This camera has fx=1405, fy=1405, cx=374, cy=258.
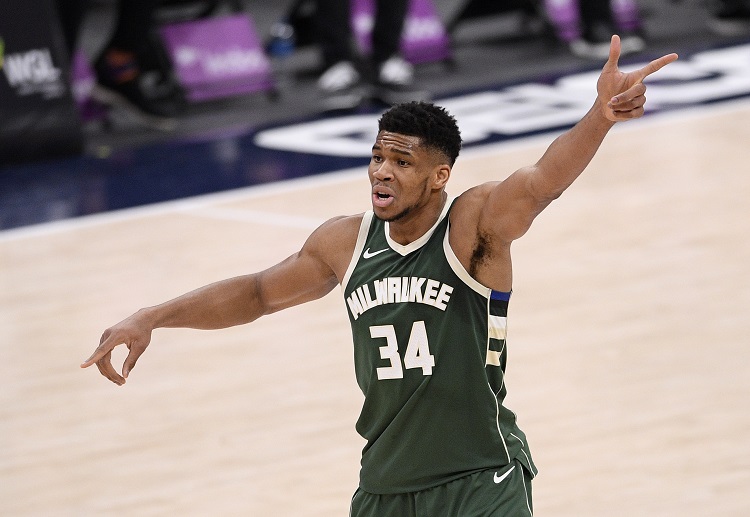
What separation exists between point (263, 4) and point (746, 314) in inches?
400

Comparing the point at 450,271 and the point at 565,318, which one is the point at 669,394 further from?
the point at 450,271

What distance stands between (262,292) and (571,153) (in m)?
1.04

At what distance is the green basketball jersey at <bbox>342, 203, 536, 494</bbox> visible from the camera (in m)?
3.30

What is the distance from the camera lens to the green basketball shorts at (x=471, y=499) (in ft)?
10.8

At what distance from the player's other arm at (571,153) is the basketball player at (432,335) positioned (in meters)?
0.01

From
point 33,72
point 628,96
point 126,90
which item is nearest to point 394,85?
point 126,90

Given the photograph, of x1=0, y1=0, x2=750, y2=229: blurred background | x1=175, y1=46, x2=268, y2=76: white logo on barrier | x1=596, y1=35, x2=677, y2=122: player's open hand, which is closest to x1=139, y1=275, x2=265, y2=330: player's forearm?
x1=596, y1=35, x2=677, y2=122: player's open hand

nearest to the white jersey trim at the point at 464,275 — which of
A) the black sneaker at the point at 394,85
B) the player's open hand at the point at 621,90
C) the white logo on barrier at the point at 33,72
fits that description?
the player's open hand at the point at 621,90

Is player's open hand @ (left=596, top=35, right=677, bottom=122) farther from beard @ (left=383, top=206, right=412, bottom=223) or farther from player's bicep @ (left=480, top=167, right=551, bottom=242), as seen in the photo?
beard @ (left=383, top=206, right=412, bottom=223)

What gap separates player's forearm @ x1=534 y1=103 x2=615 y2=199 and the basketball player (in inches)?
5.4

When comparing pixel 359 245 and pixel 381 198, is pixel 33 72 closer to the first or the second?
pixel 359 245

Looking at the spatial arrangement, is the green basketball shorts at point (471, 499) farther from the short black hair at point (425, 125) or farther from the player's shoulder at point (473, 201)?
the short black hair at point (425, 125)

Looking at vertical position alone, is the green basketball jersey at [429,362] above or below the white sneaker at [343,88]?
above

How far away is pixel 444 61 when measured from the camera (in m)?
12.5
